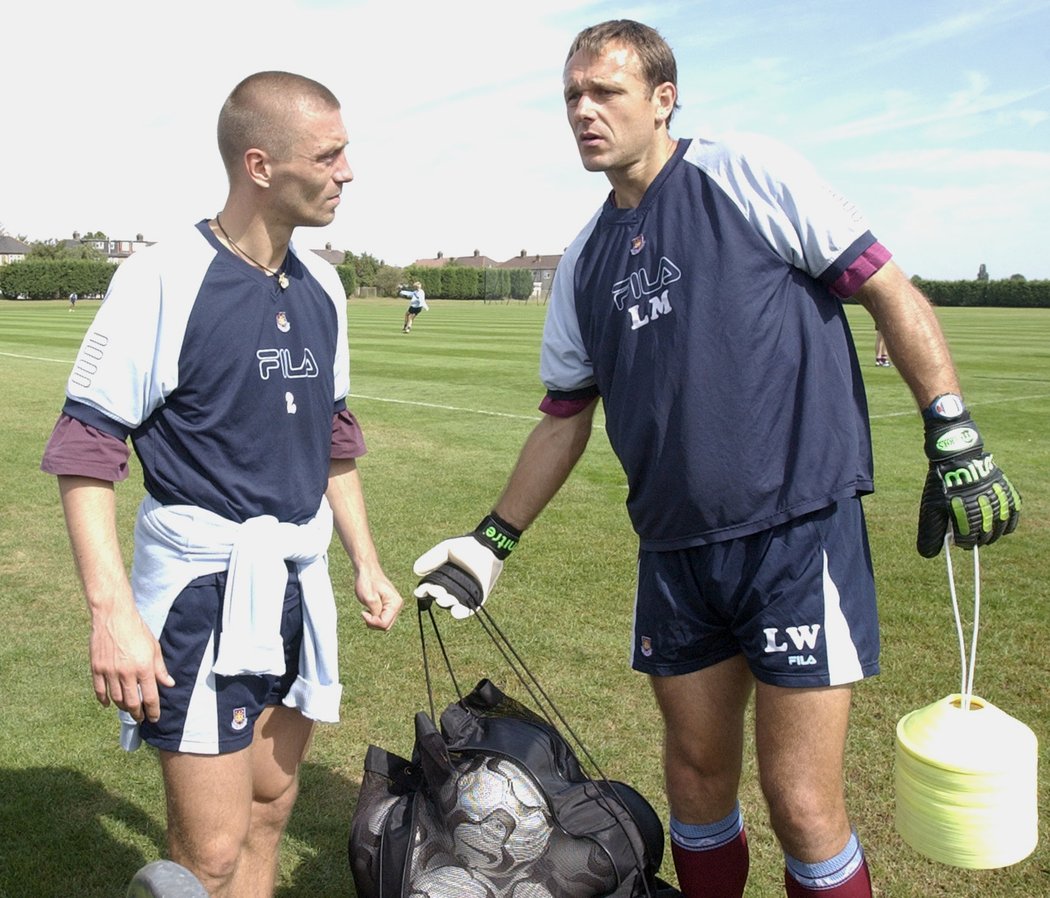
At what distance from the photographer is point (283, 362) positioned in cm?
265

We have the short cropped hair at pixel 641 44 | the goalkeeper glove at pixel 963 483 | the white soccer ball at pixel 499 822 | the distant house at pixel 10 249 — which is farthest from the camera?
the distant house at pixel 10 249

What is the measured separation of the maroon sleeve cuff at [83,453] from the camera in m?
2.37

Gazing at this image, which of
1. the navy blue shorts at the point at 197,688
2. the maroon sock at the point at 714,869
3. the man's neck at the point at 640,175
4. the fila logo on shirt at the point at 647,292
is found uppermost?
the man's neck at the point at 640,175

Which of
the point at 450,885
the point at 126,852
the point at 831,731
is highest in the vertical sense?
the point at 831,731

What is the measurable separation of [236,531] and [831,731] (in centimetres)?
153

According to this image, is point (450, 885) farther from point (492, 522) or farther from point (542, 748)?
point (492, 522)

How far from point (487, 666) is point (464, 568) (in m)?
2.15

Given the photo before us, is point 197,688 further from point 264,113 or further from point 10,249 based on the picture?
point 10,249

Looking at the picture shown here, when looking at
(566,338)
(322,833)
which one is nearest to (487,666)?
(322,833)

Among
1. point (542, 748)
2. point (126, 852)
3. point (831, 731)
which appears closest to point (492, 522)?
point (542, 748)

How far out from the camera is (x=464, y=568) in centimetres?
315

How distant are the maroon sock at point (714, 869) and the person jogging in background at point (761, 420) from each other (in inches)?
10.0

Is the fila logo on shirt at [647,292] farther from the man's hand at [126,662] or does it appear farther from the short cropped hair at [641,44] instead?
the man's hand at [126,662]

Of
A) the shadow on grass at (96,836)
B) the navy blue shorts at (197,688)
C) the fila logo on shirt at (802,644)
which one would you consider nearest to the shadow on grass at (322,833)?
the shadow on grass at (96,836)
